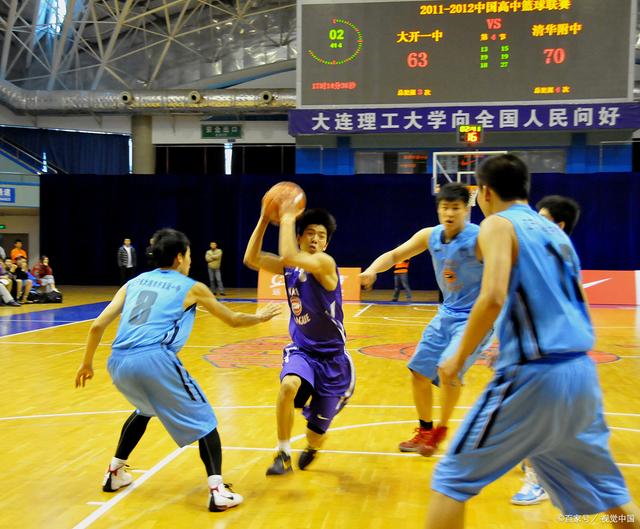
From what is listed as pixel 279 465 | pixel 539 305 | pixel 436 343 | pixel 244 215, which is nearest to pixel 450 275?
pixel 436 343

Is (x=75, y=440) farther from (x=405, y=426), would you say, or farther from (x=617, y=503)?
(x=617, y=503)

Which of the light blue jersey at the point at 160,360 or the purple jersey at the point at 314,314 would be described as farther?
the purple jersey at the point at 314,314

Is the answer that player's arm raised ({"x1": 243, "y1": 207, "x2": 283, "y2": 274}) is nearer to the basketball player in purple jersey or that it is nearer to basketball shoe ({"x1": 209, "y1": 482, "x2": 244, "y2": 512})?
the basketball player in purple jersey

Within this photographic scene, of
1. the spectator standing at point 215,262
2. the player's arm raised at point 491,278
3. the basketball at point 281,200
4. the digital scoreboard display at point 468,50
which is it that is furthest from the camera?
the spectator standing at point 215,262

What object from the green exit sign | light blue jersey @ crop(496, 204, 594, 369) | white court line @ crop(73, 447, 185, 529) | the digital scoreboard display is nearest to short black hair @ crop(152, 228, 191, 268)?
white court line @ crop(73, 447, 185, 529)

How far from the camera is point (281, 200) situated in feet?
13.3

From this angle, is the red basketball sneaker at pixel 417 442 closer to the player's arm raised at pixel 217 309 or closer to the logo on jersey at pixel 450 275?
the logo on jersey at pixel 450 275

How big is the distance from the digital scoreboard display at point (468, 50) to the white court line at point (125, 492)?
41.3 feet

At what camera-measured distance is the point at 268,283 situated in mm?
18688

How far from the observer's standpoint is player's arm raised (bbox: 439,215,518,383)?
97.5 inches

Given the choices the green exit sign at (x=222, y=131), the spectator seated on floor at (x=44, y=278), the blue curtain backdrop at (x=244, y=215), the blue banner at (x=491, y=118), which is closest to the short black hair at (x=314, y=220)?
the blue banner at (x=491, y=118)

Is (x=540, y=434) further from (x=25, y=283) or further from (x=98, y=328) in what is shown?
(x=25, y=283)

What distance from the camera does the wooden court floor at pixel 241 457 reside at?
12.5 ft

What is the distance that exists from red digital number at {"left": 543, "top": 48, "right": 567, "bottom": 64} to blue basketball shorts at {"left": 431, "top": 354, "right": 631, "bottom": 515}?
47.1 ft
